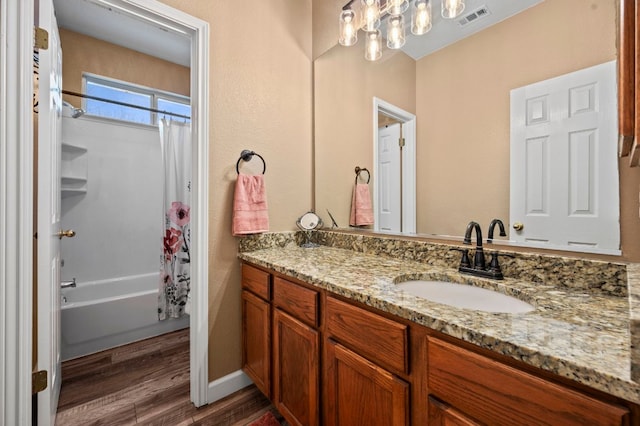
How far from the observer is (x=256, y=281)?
1.55 metres

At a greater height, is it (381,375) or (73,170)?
(73,170)

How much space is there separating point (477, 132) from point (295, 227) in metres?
1.24

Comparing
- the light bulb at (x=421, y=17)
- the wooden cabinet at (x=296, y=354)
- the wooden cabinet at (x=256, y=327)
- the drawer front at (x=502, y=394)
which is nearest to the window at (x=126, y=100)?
the wooden cabinet at (x=256, y=327)

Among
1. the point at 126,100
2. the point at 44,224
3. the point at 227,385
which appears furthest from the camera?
the point at 126,100

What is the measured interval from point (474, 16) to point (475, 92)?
0.35 m

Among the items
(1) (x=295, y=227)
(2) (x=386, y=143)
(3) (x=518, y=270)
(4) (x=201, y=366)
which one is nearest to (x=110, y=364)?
(4) (x=201, y=366)

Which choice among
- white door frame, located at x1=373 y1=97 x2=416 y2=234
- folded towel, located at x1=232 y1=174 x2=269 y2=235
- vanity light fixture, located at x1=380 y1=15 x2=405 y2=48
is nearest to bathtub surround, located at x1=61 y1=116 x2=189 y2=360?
folded towel, located at x1=232 y1=174 x2=269 y2=235

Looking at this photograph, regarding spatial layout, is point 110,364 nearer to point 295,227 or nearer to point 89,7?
point 295,227

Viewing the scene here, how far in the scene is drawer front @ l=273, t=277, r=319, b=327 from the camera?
114 cm

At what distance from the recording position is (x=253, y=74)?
1783 mm

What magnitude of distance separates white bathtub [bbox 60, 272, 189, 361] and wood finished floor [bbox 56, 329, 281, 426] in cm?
10

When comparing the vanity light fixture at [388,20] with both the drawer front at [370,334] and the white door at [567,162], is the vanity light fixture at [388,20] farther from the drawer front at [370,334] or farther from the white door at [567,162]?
the drawer front at [370,334]

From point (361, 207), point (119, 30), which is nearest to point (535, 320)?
point (361, 207)

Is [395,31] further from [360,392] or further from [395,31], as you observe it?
[360,392]
